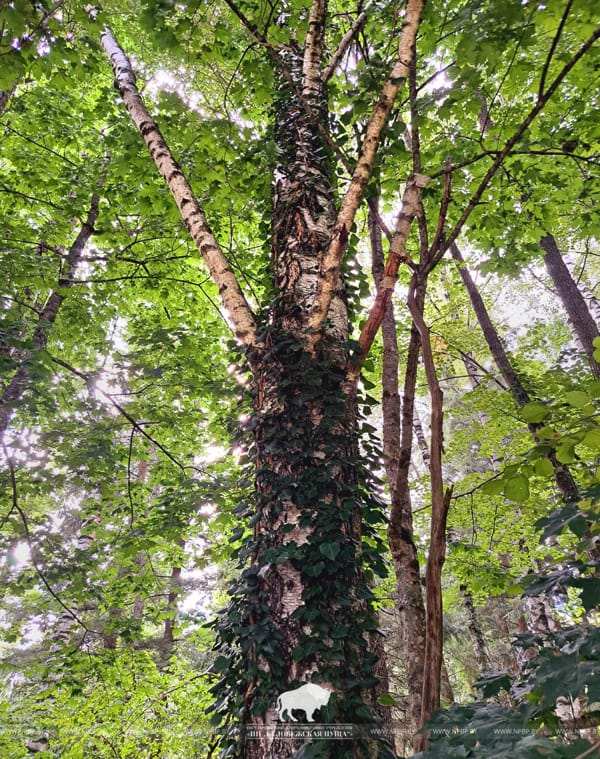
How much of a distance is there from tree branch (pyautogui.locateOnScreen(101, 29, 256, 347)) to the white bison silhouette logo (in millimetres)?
1370

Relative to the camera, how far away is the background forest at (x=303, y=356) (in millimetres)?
1364

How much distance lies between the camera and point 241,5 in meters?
4.06

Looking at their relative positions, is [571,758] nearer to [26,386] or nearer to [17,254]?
[26,386]

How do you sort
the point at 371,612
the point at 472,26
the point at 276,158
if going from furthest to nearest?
the point at 276,158
the point at 472,26
the point at 371,612

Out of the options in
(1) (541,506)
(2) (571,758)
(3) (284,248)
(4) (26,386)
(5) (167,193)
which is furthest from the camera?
(1) (541,506)

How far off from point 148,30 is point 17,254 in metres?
2.47

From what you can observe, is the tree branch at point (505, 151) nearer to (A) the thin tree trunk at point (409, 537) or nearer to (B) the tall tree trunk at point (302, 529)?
(A) the thin tree trunk at point (409, 537)

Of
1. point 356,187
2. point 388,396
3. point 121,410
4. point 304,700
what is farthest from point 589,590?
point 121,410

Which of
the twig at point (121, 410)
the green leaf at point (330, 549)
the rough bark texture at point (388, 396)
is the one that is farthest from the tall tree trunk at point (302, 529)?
the twig at point (121, 410)

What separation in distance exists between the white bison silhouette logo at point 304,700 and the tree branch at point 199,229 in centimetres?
137

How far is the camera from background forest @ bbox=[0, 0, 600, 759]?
1364 mm

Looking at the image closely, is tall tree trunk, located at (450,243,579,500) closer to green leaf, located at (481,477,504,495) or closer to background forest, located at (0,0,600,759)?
background forest, located at (0,0,600,759)

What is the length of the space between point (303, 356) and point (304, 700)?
4.07 feet

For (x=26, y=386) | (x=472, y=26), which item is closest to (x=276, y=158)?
(x=472, y=26)
